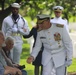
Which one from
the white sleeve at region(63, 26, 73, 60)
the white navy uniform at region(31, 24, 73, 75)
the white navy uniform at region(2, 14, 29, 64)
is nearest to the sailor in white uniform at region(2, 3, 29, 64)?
the white navy uniform at region(2, 14, 29, 64)

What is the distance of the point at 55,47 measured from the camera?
24.9 ft

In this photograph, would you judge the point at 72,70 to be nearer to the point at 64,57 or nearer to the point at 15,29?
the point at 15,29

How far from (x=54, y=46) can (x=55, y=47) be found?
0.09 ft

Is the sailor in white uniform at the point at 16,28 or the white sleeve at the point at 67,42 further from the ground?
the white sleeve at the point at 67,42

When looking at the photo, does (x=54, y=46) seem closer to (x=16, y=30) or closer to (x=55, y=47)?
(x=55, y=47)

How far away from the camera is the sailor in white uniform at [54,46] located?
755cm

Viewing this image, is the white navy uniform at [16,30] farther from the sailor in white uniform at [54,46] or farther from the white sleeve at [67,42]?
the white sleeve at [67,42]

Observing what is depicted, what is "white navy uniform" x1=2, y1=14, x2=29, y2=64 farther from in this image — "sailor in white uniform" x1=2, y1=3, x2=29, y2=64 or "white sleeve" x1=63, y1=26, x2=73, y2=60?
"white sleeve" x1=63, y1=26, x2=73, y2=60

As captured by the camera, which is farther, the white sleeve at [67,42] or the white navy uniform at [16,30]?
the white navy uniform at [16,30]

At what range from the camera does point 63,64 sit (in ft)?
25.3

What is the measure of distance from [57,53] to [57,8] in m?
3.35

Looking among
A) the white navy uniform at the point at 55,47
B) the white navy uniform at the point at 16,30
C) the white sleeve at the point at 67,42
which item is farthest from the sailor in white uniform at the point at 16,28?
the white sleeve at the point at 67,42

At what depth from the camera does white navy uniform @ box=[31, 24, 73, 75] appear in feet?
24.8

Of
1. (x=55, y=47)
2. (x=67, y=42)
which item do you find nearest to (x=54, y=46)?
(x=55, y=47)
